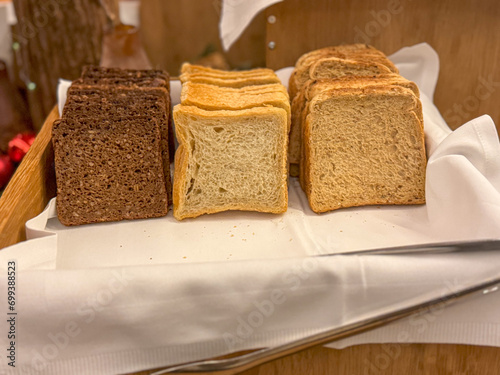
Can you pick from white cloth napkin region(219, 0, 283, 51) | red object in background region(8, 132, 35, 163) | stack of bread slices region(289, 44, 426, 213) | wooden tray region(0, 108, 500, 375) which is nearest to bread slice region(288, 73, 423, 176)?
stack of bread slices region(289, 44, 426, 213)

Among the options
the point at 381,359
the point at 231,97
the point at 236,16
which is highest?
the point at 236,16

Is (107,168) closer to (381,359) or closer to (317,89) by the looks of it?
(317,89)

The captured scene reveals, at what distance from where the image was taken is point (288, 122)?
125 centimetres

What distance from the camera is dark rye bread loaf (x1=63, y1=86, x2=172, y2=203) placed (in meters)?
1.19

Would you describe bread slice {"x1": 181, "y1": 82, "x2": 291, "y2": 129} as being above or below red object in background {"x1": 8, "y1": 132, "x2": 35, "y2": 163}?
above

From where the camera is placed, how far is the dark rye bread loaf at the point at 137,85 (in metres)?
1.29

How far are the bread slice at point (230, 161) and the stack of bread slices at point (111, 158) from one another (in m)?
0.06

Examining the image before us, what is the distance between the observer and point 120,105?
3.95 feet

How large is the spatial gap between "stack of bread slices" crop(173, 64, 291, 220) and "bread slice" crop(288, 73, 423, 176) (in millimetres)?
93

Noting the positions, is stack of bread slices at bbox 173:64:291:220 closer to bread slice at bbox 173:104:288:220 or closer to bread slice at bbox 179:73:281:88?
bread slice at bbox 173:104:288:220

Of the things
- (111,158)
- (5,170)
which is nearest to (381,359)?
(111,158)

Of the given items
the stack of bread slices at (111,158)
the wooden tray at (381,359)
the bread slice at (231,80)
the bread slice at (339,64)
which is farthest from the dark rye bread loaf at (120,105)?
the bread slice at (339,64)

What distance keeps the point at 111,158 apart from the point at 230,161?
0.98 feet

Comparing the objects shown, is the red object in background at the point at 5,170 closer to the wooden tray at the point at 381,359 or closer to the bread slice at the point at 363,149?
the wooden tray at the point at 381,359
